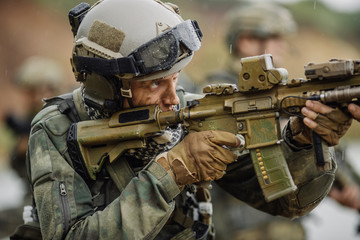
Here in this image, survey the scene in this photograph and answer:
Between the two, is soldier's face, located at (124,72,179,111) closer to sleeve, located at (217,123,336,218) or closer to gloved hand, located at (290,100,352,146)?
sleeve, located at (217,123,336,218)

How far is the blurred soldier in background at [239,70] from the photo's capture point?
20.3 ft

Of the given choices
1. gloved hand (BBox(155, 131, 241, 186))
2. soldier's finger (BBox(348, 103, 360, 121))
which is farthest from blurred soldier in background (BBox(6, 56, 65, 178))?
soldier's finger (BBox(348, 103, 360, 121))

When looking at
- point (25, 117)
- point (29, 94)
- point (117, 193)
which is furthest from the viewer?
point (29, 94)

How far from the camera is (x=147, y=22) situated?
3.34m

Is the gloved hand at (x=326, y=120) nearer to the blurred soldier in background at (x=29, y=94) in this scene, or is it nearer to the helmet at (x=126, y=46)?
the helmet at (x=126, y=46)

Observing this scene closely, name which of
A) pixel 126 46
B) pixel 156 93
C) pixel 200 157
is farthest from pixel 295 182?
pixel 126 46

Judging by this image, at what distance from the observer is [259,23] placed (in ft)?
22.5

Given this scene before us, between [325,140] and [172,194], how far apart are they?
837 millimetres

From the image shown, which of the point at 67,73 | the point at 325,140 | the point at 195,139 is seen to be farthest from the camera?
the point at 67,73

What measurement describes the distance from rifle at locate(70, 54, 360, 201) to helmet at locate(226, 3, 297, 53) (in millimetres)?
3674

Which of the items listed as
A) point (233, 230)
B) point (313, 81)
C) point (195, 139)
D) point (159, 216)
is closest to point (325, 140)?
point (313, 81)

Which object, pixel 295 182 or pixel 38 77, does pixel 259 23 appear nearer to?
pixel 38 77

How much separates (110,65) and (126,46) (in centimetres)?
14

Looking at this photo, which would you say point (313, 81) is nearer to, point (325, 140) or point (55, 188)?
point (325, 140)
